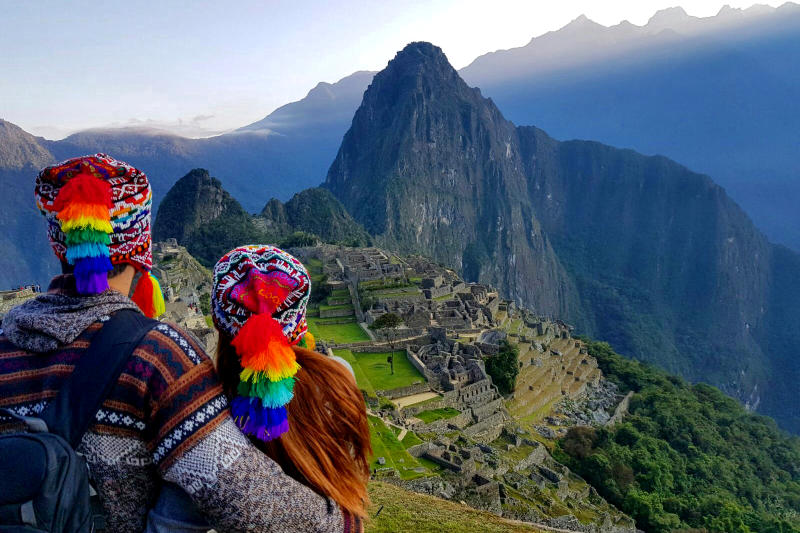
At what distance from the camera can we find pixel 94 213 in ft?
6.47

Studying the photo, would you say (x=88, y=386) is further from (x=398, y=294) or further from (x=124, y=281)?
(x=398, y=294)

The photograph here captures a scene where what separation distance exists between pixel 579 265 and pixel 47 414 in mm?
140924

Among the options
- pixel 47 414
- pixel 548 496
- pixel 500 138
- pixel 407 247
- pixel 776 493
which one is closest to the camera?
pixel 47 414

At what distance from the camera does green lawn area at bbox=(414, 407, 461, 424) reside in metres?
18.4

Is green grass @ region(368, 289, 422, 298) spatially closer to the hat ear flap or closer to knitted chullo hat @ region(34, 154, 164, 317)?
knitted chullo hat @ region(34, 154, 164, 317)

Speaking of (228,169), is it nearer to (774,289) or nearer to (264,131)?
(264,131)

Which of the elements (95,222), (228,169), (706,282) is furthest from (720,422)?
(706,282)

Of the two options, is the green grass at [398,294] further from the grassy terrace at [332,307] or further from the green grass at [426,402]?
the green grass at [426,402]

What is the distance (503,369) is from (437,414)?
6.38 metres

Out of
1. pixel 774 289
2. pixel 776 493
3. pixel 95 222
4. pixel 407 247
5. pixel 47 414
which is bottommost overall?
pixel 774 289

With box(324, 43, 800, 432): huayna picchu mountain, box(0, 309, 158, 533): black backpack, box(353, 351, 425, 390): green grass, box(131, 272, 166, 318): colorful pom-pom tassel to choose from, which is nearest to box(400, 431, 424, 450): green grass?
box(353, 351, 425, 390): green grass

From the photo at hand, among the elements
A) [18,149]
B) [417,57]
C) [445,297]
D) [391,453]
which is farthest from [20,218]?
[417,57]

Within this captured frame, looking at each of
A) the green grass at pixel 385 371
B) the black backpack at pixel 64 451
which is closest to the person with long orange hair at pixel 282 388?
the black backpack at pixel 64 451

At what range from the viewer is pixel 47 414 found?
5.45ft
